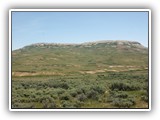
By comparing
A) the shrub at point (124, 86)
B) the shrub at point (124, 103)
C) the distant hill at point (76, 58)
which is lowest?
the shrub at point (124, 103)

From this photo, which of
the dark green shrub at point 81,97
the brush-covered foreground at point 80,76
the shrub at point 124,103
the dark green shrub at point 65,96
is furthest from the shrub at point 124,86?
the dark green shrub at point 65,96

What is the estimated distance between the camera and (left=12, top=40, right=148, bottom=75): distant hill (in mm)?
7977

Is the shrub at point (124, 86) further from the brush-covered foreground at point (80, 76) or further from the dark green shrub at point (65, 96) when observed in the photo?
the dark green shrub at point (65, 96)

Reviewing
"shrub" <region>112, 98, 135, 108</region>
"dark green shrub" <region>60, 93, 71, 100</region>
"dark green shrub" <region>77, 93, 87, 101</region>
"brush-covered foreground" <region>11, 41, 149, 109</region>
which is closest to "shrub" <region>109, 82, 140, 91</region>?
"brush-covered foreground" <region>11, 41, 149, 109</region>

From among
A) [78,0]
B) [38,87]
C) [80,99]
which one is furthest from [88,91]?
[78,0]

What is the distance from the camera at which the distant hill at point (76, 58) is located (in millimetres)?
7977

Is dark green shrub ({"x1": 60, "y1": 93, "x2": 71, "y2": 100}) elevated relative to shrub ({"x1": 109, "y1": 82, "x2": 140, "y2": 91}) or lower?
lower

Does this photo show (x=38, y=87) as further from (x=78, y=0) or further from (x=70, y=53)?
(x=78, y=0)

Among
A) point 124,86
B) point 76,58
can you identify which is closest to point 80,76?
point 76,58

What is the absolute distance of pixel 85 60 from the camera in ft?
26.4

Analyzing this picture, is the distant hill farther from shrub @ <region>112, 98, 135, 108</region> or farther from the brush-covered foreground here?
shrub @ <region>112, 98, 135, 108</region>

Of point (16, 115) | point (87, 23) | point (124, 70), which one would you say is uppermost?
point (87, 23)

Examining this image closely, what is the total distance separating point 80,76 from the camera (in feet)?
26.3
